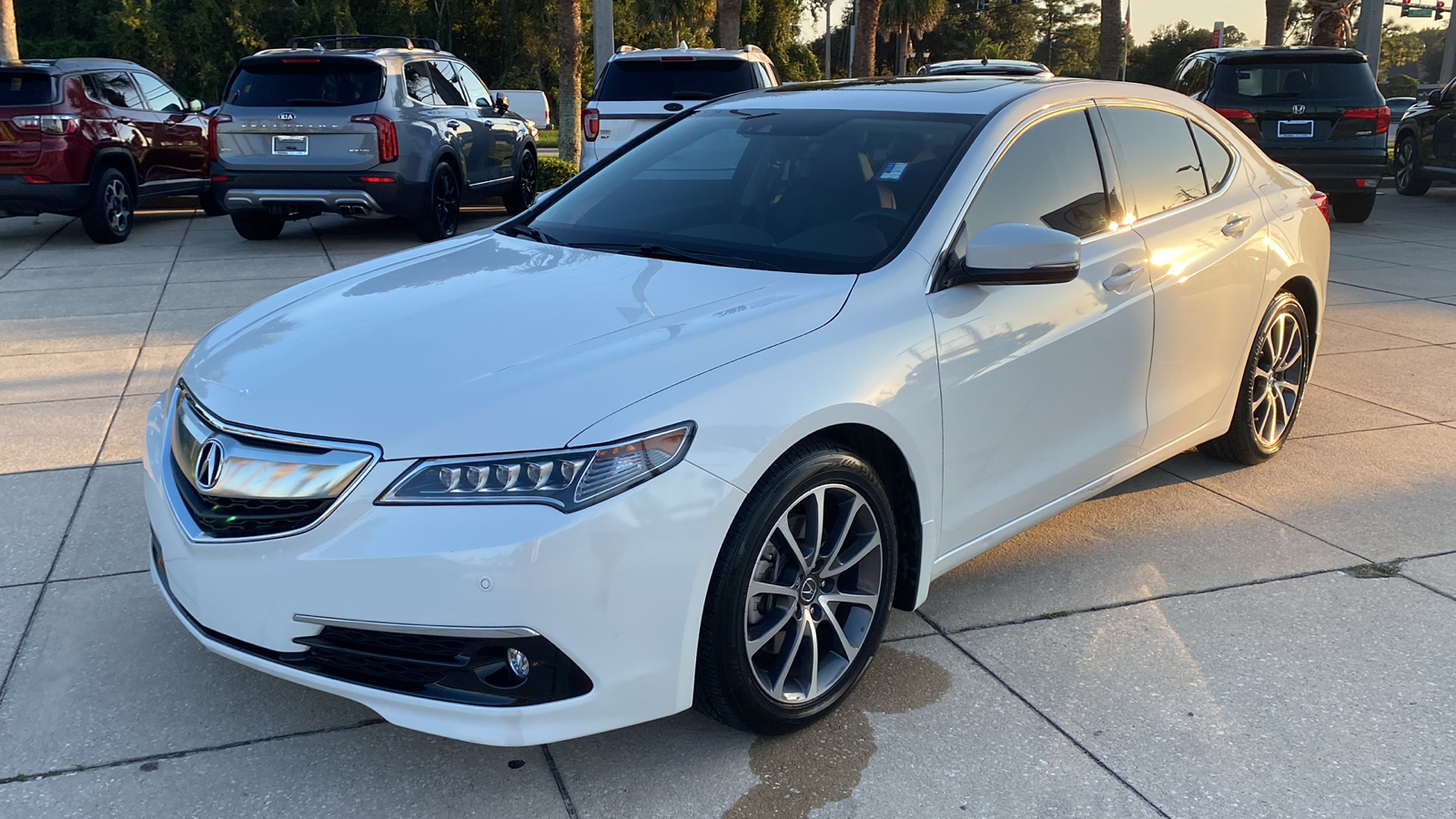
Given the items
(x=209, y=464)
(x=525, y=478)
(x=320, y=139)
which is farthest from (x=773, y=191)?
(x=320, y=139)

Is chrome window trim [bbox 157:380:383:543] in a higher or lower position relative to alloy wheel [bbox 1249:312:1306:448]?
higher

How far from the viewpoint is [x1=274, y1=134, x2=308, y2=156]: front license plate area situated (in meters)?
10.9

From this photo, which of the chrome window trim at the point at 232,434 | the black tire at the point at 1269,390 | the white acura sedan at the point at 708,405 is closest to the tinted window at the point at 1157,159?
the white acura sedan at the point at 708,405

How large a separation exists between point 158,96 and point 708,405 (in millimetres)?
12505

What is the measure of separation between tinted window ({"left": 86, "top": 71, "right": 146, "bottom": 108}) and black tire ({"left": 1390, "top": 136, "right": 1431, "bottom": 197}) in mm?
15554

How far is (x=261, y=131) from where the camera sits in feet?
35.6

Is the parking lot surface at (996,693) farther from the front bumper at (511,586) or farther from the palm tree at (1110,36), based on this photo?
the palm tree at (1110,36)

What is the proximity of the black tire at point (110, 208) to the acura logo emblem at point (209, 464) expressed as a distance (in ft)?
32.1

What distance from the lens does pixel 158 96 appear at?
13148mm

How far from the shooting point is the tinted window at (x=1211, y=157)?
187 inches

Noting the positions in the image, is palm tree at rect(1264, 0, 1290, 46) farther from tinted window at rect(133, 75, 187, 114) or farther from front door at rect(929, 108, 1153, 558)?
front door at rect(929, 108, 1153, 558)

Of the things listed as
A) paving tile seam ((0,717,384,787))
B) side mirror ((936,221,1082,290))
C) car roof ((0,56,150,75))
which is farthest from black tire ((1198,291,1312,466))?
car roof ((0,56,150,75))

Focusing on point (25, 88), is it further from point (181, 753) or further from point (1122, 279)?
point (1122, 279)

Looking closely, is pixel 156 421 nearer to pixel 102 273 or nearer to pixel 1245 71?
pixel 102 273
